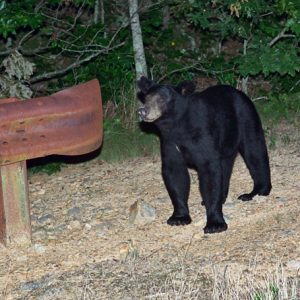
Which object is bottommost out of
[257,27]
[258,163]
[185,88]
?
[258,163]

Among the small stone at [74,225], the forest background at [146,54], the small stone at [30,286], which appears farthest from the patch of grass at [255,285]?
the forest background at [146,54]

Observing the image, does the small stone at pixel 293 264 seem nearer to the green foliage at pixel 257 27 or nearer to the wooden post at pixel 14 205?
the wooden post at pixel 14 205

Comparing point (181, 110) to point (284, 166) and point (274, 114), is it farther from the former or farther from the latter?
point (274, 114)

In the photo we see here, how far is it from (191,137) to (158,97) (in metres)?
0.46

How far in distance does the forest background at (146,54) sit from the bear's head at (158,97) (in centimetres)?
202

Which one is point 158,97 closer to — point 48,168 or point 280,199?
point 280,199

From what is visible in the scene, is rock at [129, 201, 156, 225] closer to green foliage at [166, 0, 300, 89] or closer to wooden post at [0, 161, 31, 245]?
wooden post at [0, 161, 31, 245]

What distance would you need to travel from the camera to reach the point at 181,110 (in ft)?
25.6

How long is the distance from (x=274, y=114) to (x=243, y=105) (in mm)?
2643

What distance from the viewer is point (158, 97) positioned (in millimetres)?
7676

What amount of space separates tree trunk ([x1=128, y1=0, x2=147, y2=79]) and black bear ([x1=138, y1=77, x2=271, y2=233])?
8.39 feet

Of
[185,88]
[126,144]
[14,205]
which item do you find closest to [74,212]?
[14,205]

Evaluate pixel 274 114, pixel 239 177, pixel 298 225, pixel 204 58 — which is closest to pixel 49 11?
pixel 204 58

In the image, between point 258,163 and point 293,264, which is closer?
point 293,264
